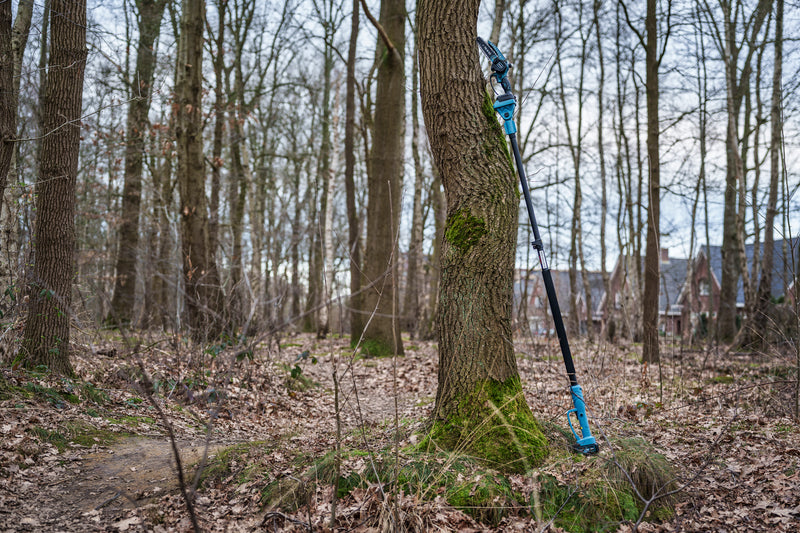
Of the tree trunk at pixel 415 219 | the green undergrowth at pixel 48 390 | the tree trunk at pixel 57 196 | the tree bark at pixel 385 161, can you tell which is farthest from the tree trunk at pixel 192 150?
the tree trunk at pixel 415 219

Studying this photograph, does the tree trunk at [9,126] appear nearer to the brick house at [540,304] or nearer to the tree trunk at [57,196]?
the tree trunk at [57,196]

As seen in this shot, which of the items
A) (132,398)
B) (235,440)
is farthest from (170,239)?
(235,440)

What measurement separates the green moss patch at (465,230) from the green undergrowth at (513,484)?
4.93 feet

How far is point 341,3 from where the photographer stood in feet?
54.4

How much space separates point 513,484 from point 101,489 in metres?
2.83

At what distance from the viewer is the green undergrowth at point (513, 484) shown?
334cm

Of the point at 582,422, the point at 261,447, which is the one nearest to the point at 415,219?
the point at 261,447

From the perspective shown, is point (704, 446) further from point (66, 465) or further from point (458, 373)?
point (66, 465)

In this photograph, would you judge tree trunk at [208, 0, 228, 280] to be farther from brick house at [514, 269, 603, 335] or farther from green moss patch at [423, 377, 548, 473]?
green moss patch at [423, 377, 548, 473]

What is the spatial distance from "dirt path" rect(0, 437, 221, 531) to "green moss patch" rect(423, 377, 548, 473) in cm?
191

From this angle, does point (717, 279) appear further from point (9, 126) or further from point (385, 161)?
point (9, 126)

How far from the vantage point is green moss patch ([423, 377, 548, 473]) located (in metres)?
3.77

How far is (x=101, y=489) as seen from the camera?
369cm

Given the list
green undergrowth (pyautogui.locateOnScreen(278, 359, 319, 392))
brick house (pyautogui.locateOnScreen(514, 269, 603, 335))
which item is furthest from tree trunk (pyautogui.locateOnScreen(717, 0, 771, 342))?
green undergrowth (pyautogui.locateOnScreen(278, 359, 319, 392))
